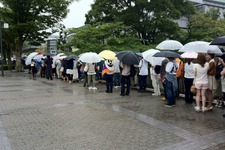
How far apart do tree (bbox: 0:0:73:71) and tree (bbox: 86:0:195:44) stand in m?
3.77

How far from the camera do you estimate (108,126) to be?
684 cm

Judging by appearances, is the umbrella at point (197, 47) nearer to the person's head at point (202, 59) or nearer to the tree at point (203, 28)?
the person's head at point (202, 59)

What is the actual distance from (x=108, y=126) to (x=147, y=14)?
73.7ft

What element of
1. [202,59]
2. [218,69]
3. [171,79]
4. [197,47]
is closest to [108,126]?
[171,79]

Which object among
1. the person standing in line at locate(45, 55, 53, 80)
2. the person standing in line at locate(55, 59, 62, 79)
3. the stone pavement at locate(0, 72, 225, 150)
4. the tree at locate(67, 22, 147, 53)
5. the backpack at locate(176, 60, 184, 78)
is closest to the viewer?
the stone pavement at locate(0, 72, 225, 150)

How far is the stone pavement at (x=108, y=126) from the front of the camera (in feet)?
18.1

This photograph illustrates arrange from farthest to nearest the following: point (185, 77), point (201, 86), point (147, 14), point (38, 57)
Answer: point (147, 14), point (38, 57), point (185, 77), point (201, 86)

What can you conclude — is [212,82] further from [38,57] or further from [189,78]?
[38,57]

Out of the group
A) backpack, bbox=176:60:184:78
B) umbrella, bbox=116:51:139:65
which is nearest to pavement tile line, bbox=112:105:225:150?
backpack, bbox=176:60:184:78

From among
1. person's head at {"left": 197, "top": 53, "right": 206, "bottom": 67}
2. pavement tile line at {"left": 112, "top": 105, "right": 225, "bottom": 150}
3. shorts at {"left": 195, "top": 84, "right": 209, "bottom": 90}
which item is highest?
person's head at {"left": 197, "top": 53, "right": 206, "bottom": 67}

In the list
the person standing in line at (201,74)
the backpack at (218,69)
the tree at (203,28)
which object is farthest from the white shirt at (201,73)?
the tree at (203,28)

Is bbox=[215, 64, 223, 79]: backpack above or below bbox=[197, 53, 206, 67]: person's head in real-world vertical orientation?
below

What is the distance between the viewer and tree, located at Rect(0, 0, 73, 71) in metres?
28.8

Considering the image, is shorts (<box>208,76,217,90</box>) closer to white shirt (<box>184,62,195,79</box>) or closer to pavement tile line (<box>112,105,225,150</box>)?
white shirt (<box>184,62,195,79</box>)
